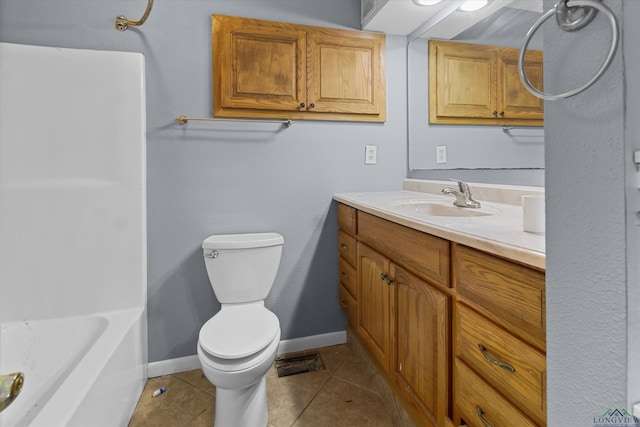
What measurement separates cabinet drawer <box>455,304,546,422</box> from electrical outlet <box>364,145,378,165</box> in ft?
4.29

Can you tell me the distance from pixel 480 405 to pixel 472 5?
1762mm

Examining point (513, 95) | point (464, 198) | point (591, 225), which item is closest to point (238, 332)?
point (464, 198)

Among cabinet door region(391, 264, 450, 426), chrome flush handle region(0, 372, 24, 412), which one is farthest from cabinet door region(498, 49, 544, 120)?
chrome flush handle region(0, 372, 24, 412)

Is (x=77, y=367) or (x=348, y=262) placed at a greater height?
(x=348, y=262)

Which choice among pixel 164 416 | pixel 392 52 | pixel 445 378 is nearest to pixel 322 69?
pixel 392 52

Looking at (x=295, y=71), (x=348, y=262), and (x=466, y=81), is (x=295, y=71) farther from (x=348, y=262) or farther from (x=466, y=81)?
(x=348, y=262)

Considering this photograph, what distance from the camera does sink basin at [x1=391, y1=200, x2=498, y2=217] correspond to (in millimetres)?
1459

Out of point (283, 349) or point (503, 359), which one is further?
point (283, 349)

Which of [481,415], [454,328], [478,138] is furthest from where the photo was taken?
[478,138]

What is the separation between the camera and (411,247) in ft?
3.89

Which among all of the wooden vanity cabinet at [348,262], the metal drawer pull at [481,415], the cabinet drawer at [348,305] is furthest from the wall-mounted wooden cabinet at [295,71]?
the metal drawer pull at [481,415]

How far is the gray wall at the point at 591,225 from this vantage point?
17.4 inches

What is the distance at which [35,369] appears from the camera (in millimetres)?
1423

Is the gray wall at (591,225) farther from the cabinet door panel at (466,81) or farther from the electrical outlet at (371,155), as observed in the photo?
the electrical outlet at (371,155)
